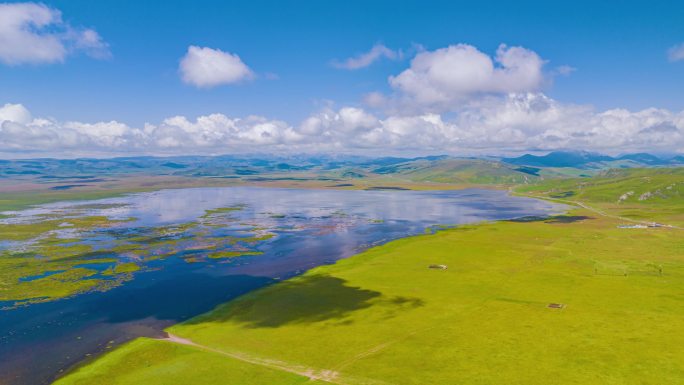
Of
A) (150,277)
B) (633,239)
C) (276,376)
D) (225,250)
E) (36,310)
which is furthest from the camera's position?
(633,239)

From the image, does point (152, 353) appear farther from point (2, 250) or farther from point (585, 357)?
point (2, 250)

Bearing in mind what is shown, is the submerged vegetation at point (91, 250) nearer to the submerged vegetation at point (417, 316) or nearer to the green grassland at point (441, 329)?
the submerged vegetation at point (417, 316)

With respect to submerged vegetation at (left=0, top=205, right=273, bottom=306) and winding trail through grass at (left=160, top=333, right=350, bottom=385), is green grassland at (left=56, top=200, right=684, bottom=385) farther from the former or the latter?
submerged vegetation at (left=0, top=205, right=273, bottom=306)

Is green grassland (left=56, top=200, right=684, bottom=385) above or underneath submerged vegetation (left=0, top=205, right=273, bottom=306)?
above

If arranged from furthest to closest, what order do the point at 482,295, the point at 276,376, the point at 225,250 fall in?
the point at 225,250 < the point at 482,295 < the point at 276,376

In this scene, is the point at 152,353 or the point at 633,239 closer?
the point at 152,353

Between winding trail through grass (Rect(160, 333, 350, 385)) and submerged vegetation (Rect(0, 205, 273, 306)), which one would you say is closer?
winding trail through grass (Rect(160, 333, 350, 385))

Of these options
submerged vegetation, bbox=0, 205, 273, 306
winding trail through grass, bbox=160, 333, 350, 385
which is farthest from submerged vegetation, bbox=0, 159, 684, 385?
submerged vegetation, bbox=0, 205, 273, 306

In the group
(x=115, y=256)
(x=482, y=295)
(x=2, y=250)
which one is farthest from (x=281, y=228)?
(x=482, y=295)

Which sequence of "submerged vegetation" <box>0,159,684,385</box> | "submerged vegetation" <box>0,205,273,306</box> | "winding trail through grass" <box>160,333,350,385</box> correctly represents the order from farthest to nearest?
"submerged vegetation" <box>0,205,273,306</box> < "submerged vegetation" <box>0,159,684,385</box> < "winding trail through grass" <box>160,333,350,385</box>
